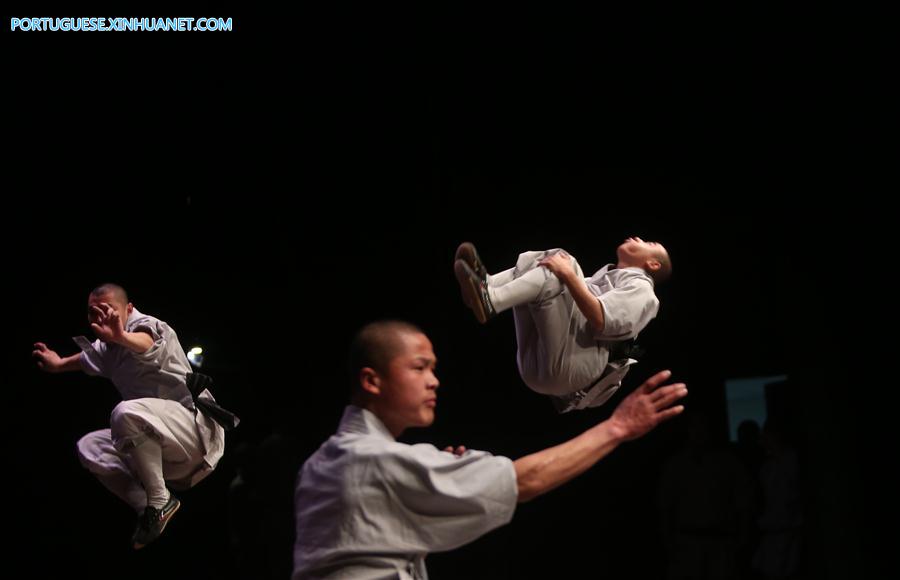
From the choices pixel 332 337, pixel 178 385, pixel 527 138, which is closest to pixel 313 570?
pixel 178 385

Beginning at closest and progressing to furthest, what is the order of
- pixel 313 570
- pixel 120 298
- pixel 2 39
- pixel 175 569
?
1. pixel 313 570
2. pixel 120 298
3. pixel 2 39
4. pixel 175 569

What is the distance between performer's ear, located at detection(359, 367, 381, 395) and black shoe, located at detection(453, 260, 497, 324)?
0.85 m

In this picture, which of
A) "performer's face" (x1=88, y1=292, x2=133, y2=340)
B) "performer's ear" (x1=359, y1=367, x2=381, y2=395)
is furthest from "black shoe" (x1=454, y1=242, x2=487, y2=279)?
"performer's face" (x1=88, y1=292, x2=133, y2=340)

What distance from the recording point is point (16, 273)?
5230 mm

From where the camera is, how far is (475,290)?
333 centimetres

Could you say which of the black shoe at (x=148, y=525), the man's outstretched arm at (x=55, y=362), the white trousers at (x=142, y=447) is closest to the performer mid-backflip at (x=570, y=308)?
the white trousers at (x=142, y=447)

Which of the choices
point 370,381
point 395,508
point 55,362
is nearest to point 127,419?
point 55,362

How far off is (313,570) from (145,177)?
357 cm

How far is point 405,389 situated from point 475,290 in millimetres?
870

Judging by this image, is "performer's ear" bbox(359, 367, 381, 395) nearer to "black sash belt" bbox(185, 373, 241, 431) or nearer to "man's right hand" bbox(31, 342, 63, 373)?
"black sash belt" bbox(185, 373, 241, 431)

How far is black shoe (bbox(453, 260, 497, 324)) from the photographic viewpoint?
332 centimetres

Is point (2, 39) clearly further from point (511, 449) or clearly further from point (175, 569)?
point (511, 449)

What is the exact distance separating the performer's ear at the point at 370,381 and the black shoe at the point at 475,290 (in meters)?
0.85

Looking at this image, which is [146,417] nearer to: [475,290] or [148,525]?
[148,525]
